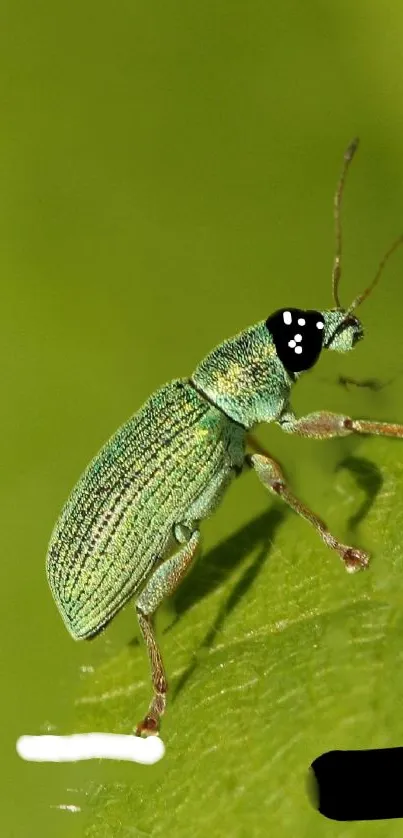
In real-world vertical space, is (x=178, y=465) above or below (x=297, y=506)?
above

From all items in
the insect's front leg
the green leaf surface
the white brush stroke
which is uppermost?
the white brush stroke

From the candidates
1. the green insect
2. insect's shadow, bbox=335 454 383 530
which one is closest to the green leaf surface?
insect's shadow, bbox=335 454 383 530

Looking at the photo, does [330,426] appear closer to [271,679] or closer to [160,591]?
[160,591]

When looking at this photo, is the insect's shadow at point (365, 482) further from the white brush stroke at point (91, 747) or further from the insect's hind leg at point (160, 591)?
the white brush stroke at point (91, 747)

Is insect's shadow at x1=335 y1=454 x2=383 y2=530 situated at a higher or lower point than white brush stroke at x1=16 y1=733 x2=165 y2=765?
lower

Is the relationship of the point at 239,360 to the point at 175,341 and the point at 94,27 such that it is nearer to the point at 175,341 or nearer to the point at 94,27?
the point at 175,341

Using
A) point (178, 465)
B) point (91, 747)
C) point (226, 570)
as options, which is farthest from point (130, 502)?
point (91, 747)

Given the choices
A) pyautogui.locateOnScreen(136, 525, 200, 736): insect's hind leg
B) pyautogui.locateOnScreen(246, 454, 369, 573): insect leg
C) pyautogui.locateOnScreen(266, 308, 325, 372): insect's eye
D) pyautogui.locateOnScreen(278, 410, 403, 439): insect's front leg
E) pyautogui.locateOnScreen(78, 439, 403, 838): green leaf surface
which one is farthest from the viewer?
pyautogui.locateOnScreen(266, 308, 325, 372): insect's eye

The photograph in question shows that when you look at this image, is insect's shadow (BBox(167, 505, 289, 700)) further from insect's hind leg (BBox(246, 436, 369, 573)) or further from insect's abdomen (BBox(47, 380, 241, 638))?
insect's abdomen (BBox(47, 380, 241, 638))
